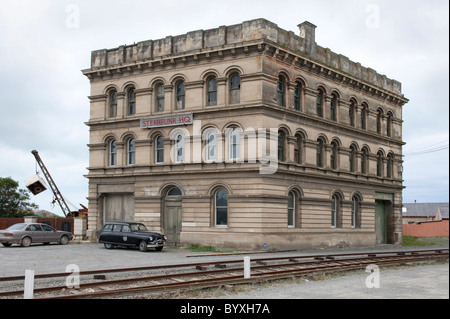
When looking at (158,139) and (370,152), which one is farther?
(370,152)

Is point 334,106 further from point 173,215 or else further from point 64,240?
point 64,240

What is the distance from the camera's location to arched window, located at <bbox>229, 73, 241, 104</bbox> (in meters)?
30.3

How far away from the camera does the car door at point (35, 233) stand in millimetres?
30000

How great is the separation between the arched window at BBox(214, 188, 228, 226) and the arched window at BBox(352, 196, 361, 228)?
37.3 ft

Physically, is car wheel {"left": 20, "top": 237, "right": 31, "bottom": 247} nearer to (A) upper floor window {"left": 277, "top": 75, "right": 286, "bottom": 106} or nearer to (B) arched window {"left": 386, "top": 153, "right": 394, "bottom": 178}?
(A) upper floor window {"left": 277, "top": 75, "right": 286, "bottom": 106}

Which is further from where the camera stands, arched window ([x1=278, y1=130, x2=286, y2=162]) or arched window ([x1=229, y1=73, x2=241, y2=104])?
arched window ([x1=278, y1=130, x2=286, y2=162])

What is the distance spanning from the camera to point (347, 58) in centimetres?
3669

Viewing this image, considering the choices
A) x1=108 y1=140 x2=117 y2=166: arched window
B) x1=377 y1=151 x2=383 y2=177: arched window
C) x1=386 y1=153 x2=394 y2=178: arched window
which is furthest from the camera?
x1=386 y1=153 x2=394 y2=178: arched window

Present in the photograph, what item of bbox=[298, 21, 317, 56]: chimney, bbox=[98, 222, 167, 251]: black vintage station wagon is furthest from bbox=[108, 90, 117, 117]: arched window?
bbox=[298, 21, 317, 56]: chimney

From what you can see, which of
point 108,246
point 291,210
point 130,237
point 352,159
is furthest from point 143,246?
point 352,159
